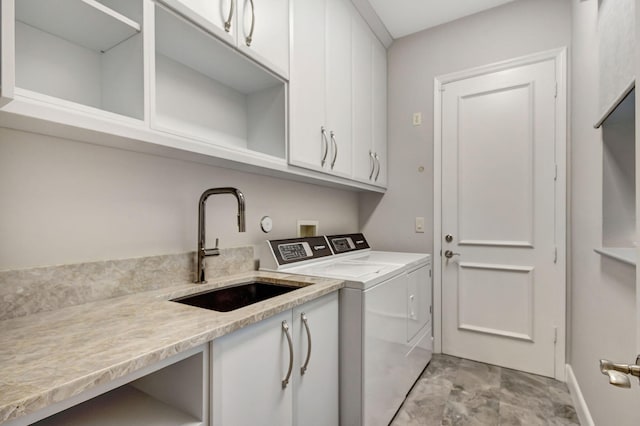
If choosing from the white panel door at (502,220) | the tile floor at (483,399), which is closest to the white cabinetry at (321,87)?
the white panel door at (502,220)

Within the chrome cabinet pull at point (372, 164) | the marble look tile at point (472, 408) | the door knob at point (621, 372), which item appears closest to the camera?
the door knob at point (621, 372)

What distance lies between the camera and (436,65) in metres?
2.62

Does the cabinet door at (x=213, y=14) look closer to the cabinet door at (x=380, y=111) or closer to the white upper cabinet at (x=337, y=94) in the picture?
the white upper cabinet at (x=337, y=94)

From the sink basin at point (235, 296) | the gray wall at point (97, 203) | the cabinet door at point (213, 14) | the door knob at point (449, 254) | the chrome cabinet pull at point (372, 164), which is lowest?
the sink basin at point (235, 296)

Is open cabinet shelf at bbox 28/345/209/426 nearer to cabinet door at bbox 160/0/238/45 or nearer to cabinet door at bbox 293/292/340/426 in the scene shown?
cabinet door at bbox 293/292/340/426

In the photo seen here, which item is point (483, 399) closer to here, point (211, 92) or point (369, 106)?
point (369, 106)

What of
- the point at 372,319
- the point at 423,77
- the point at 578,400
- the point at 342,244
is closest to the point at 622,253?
the point at 372,319

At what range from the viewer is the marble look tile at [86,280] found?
94cm

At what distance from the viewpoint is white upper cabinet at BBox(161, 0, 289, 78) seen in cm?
113

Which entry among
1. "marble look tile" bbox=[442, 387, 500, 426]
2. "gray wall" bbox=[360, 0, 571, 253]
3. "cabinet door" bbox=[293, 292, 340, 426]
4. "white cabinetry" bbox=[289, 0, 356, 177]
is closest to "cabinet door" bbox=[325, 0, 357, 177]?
"white cabinetry" bbox=[289, 0, 356, 177]

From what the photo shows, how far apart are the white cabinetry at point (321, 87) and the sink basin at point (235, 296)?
0.65 meters

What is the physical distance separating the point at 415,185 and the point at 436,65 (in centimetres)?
102

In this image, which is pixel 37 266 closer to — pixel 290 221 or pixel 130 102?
pixel 130 102

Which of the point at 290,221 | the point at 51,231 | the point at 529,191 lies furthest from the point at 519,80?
the point at 51,231
